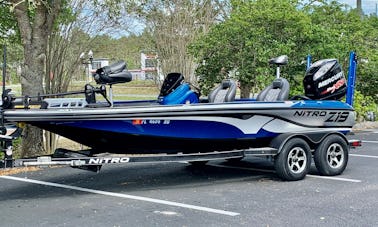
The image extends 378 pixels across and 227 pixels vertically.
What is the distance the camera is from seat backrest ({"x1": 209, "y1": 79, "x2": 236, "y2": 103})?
29.2 feet

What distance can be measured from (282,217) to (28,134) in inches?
254

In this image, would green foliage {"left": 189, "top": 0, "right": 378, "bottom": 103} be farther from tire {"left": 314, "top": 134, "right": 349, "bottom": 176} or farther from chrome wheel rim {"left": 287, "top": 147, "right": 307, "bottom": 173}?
chrome wheel rim {"left": 287, "top": 147, "right": 307, "bottom": 173}

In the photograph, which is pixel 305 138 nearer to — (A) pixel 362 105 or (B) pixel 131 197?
(B) pixel 131 197

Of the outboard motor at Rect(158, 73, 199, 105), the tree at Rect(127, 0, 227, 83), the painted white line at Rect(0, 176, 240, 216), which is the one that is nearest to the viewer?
the painted white line at Rect(0, 176, 240, 216)

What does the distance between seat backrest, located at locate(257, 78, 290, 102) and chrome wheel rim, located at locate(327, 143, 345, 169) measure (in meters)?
→ 1.14

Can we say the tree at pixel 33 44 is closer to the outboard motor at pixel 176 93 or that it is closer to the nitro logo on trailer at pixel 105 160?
the outboard motor at pixel 176 93

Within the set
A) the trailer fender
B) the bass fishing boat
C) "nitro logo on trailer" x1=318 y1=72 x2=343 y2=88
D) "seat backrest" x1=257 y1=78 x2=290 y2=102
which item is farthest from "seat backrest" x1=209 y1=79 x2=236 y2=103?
"nitro logo on trailer" x1=318 y1=72 x2=343 y2=88

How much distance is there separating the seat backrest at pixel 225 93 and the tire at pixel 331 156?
1667mm

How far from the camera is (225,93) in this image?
9219 mm

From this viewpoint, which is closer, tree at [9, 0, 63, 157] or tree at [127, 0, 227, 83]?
tree at [9, 0, 63, 157]

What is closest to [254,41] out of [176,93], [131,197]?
[176,93]

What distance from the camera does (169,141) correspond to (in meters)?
7.98

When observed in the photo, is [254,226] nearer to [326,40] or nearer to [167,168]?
[167,168]

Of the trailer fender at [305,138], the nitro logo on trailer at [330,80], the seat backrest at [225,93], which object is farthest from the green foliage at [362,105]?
the seat backrest at [225,93]
